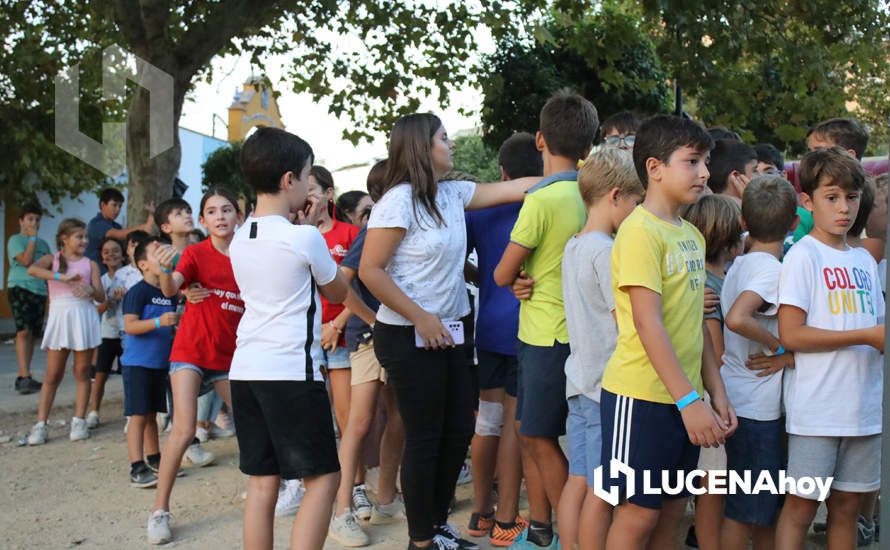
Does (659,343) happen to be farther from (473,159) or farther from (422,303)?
(473,159)

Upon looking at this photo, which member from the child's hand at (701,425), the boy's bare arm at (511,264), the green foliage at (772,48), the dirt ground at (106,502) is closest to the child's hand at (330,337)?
the dirt ground at (106,502)

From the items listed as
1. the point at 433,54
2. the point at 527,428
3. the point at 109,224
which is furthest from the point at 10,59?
the point at 527,428

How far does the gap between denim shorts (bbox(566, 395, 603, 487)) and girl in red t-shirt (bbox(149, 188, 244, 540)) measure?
2.13 m

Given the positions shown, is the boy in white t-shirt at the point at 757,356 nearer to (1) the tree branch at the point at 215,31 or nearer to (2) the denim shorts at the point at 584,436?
(2) the denim shorts at the point at 584,436

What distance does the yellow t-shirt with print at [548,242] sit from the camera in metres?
3.82

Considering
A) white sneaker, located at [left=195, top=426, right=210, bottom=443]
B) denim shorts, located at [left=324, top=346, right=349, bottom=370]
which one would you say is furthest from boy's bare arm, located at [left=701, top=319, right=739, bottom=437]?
white sneaker, located at [left=195, top=426, right=210, bottom=443]

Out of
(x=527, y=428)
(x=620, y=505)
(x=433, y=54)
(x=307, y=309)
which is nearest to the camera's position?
(x=620, y=505)

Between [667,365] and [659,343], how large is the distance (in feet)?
0.23

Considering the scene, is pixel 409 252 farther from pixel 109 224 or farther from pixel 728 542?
pixel 109 224

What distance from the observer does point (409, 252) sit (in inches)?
155

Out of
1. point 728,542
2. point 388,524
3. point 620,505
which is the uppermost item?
point 620,505

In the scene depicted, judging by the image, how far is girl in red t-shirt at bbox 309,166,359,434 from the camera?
491 centimetres

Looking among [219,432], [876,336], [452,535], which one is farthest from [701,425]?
[219,432]

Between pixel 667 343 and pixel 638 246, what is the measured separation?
32 centimetres
